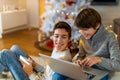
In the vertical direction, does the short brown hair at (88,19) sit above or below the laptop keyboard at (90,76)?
above

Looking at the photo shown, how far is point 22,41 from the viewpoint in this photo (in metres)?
4.34

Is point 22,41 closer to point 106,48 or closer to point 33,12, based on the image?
point 33,12

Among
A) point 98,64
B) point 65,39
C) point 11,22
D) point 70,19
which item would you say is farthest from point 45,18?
point 98,64

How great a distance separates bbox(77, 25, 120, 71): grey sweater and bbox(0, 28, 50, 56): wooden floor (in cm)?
222

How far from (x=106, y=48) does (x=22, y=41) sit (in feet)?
10.8

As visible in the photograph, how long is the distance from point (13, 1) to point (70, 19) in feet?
7.38

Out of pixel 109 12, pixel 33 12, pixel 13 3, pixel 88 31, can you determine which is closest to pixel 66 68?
pixel 88 31

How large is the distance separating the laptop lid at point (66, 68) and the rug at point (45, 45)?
241 centimetres

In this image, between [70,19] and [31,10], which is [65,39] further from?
[31,10]

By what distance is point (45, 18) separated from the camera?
4180 mm

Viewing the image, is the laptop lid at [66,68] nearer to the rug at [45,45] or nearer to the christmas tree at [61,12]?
the rug at [45,45]

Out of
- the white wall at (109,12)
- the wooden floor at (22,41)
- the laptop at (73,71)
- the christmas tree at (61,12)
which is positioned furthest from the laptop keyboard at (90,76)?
the white wall at (109,12)

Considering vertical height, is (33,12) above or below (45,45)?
above

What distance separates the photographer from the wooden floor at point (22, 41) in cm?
367
